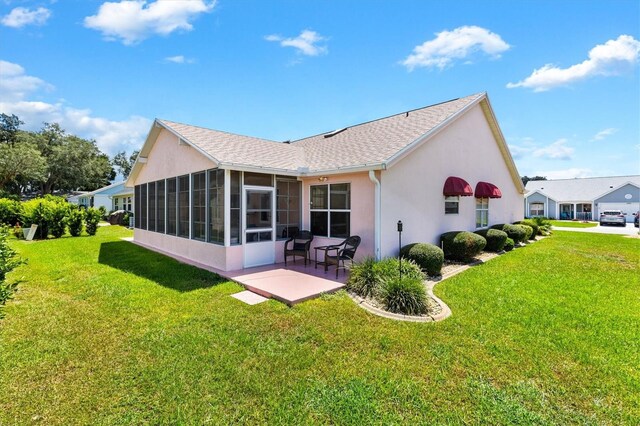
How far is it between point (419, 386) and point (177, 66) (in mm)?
15307

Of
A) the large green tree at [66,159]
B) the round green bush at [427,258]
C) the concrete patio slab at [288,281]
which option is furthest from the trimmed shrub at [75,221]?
the large green tree at [66,159]

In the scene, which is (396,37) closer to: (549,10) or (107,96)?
(549,10)

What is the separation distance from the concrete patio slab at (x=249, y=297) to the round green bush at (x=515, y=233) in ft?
43.7

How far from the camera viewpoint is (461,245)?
10.7 meters

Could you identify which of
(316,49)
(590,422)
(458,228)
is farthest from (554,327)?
(316,49)

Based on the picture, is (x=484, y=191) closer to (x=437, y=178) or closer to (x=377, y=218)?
(x=437, y=178)

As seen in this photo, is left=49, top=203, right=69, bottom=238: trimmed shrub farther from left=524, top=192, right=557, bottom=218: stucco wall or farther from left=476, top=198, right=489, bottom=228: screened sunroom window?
left=524, top=192, right=557, bottom=218: stucco wall

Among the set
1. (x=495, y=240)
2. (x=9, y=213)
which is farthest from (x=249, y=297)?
(x=9, y=213)

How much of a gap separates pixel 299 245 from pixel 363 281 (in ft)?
11.7

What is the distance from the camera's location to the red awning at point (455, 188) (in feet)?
37.3

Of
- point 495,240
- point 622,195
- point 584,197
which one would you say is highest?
point 622,195

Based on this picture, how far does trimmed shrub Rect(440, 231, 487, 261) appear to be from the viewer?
35.0ft

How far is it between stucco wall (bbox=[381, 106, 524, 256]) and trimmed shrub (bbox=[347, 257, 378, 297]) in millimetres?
1669

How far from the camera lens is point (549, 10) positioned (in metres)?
10.1
